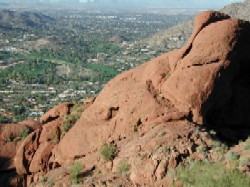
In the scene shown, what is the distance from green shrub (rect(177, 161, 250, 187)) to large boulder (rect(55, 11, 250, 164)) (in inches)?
155

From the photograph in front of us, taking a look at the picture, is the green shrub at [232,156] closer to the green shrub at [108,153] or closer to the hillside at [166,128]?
the hillside at [166,128]

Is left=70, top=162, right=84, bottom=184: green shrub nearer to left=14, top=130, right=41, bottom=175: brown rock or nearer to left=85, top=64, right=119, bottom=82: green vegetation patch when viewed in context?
left=14, top=130, right=41, bottom=175: brown rock

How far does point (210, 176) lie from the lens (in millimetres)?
14266

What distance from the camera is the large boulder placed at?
19.3m

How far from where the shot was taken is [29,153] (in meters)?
24.3

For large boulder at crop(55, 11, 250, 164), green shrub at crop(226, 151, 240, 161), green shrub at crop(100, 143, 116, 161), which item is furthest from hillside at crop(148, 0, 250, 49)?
green shrub at crop(226, 151, 240, 161)

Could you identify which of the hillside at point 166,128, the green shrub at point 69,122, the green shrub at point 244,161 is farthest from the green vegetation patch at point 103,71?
the green shrub at point 244,161

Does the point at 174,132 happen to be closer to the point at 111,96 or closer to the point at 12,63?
the point at 111,96

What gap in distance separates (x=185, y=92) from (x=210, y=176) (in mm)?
5608

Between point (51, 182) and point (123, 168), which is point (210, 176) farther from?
point (51, 182)

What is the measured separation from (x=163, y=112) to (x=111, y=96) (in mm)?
3973

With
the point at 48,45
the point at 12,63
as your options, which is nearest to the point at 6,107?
the point at 12,63

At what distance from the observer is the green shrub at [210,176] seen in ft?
45.2

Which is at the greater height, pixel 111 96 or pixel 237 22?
pixel 237 22
